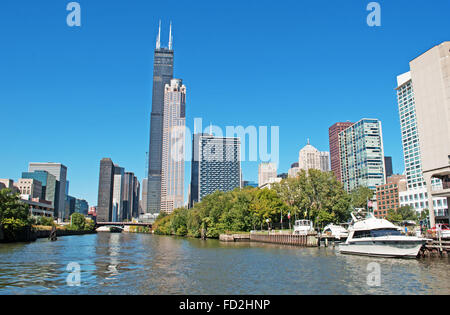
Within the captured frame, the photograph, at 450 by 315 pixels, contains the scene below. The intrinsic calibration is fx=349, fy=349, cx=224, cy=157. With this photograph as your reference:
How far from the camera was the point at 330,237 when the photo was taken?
88.2m

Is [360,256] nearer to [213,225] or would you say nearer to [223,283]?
[223,283]

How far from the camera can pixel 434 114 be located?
70.2m

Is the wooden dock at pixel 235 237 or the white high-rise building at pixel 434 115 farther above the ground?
the white high-rise building at pixel 434 115

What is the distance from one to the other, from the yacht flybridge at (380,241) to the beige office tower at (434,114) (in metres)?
20.3

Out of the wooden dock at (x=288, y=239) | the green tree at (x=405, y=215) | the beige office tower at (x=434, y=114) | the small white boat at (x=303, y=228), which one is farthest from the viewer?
the green tree at (x=405, y=215)

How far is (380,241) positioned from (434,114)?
36420mm

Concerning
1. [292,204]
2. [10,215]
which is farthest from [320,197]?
[10,215]

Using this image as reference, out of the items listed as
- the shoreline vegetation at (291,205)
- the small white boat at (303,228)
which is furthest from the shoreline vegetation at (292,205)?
the small white boat at (303,228)

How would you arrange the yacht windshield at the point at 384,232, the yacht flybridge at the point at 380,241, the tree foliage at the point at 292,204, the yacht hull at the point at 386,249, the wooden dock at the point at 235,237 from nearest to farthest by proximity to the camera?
the yacht hull at the point at 386,249 → the yacht flybridge at the point at 380,241 → the yacht windshield at the point at 384,232 → the wooden dock at the point at 235,237 → the tree foliage at the point at 292,204

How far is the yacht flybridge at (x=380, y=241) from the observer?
4484 centimetres

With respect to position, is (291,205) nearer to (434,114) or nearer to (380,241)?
(434,114)

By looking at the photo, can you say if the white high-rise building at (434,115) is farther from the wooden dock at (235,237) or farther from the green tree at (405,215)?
the green tree at (405,215)

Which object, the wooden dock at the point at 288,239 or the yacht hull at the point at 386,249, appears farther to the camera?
the wooden dock at the point at 288,239
